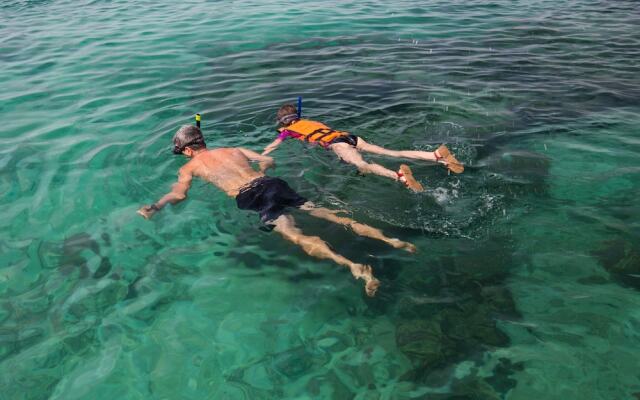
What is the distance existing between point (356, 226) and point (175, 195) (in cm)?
281

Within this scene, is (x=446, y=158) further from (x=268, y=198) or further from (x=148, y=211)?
(x=148, y=211)

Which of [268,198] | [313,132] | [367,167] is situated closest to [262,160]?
[313,132]

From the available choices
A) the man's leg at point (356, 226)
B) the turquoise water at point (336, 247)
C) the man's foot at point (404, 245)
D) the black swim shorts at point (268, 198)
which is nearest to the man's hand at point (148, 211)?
the turquoise water at point (336, 247)

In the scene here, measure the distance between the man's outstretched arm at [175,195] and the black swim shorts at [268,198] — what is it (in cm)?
95

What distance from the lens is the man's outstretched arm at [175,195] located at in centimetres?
630

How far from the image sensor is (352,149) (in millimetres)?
7598

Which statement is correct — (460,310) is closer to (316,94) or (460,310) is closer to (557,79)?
(316,94)

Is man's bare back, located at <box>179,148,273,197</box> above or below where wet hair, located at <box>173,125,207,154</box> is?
below

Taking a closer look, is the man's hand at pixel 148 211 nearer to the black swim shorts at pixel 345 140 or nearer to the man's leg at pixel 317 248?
the man's leg at pixel 317 248

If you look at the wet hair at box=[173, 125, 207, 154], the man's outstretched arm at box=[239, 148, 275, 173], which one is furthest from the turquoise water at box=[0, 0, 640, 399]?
the wet hair at box=[173, 125, 207, 154]

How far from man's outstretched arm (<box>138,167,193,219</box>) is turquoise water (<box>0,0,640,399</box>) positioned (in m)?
0.26

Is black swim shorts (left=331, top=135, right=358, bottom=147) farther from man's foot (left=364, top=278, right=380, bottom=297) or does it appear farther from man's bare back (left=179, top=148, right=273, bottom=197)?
man's foot (left=364, top=278, right=380, bottom=297)

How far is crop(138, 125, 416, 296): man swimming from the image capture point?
565cm

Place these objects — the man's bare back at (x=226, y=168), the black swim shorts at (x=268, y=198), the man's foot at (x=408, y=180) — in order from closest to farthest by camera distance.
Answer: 1. the black swim shorts at (x=268, y=198)
2. the man's foot at (x=408, y=180)
3. the man's bare back at (x=226, y=168)
